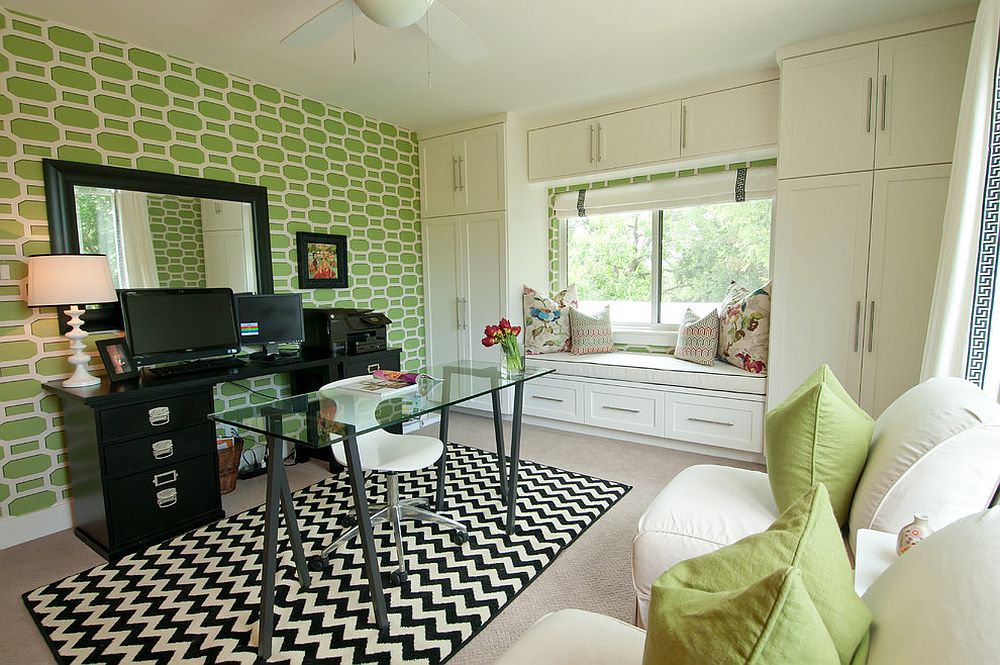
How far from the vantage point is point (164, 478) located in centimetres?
256

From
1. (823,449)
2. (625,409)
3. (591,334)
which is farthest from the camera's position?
(591,334)

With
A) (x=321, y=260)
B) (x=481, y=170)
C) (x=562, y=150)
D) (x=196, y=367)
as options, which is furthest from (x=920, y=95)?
(x=196, y=367)

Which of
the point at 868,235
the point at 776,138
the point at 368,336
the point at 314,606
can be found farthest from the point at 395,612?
the point at 776,138

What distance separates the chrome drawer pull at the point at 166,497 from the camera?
2.54 meters

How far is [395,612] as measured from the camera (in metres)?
1.97

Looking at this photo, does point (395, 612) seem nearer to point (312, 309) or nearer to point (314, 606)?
point (314, 606)

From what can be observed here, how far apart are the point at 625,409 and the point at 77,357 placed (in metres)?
3.40

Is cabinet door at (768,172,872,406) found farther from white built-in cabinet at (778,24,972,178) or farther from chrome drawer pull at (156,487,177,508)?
chrome drawer pull at (156,487,177,508)

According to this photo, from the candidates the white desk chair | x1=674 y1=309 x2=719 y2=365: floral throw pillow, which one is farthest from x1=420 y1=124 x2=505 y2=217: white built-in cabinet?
the white desk chair

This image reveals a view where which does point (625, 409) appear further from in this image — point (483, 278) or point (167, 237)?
point (167, 237)

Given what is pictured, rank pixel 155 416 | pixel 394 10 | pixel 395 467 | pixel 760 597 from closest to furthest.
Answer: pixel 760 597 < pixel 394 10 < pixel 395 467 < pixel 155 416

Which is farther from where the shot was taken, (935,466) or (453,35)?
(453,35)

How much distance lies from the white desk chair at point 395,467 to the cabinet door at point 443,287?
2.14 metres

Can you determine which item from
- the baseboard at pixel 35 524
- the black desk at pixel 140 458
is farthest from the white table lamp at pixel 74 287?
the baseboard at pixel 35 524
